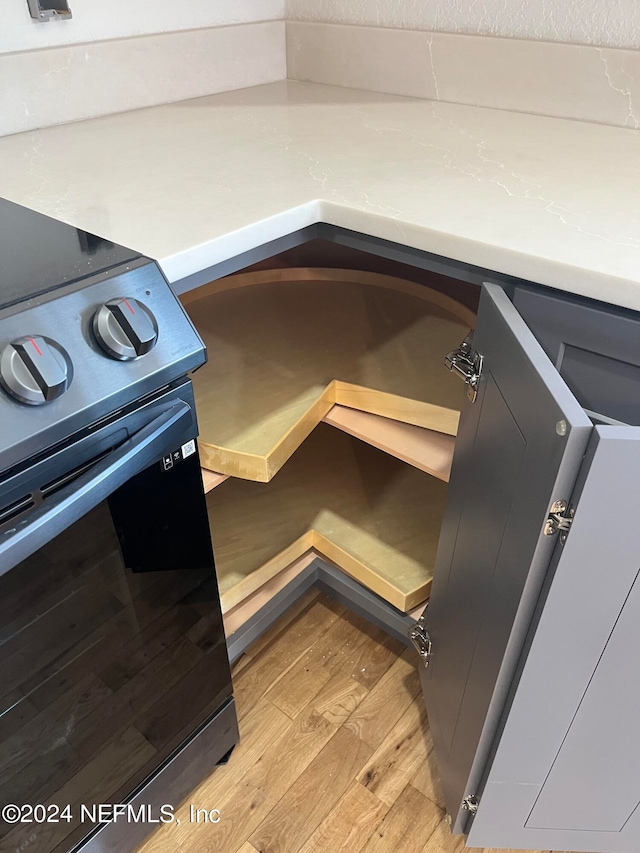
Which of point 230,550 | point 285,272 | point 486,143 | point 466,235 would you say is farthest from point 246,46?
point 230,550

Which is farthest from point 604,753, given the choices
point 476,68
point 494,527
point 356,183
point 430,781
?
point 476,68

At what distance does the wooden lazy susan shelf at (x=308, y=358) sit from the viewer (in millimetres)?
951

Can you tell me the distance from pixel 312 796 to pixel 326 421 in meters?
0.64

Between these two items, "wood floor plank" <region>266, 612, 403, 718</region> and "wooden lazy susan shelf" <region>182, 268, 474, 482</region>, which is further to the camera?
"wood floor plank" <region>266, 612, 403, 718</region>

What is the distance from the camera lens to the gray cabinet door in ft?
1.81

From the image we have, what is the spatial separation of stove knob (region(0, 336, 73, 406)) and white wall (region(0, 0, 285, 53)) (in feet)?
2.54

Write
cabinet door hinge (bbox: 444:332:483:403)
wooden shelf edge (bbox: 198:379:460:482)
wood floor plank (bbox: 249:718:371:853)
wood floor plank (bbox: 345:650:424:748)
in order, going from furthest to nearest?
wood floor plank (bbox: 345:650:424:748)
wood floor plank (bbox: 249:718:371:853)
wooden shelf edge (bbox: 198:379:460:482)
cabinet door hinge (bbox: 444:332:483:403)

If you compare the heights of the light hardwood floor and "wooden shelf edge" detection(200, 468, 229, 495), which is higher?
"wooden shelf edge" detection(200, 468, 229, 495)

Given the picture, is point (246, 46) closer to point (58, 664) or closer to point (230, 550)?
point (230, 550)

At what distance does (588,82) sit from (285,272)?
629 millimetres

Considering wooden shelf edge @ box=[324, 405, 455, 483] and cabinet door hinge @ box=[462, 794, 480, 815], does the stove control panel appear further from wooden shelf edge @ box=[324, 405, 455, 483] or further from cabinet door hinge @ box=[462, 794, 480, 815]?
cabinet door hinge @ box=[462, 794, 480, 815]

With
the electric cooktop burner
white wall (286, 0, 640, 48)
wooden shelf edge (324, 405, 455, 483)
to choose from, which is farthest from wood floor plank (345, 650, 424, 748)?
white wall (286, 0, 640, 48)

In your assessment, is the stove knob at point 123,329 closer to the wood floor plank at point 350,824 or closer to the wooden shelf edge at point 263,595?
the wooden shelf edge at point 263,595

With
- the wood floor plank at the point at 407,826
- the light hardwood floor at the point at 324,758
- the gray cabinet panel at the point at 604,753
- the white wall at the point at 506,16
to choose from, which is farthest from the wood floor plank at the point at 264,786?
the white wall at the point at 506,16
